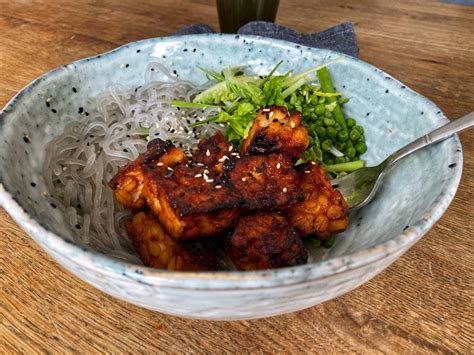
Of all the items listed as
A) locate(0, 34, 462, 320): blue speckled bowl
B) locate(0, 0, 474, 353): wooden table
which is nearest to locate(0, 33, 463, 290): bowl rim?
locate(0, 34, 462, 320): blue speckled bowl

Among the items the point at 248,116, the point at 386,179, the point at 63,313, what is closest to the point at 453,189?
the point at 386,179

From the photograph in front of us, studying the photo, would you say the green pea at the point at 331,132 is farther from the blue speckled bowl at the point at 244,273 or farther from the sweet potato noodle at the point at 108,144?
the sweet potato noodle at the point at 108,144

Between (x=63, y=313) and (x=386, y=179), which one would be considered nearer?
(x=63, y=313)

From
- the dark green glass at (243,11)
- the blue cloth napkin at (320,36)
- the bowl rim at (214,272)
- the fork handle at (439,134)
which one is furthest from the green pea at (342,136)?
the dark green glass at (243,11)

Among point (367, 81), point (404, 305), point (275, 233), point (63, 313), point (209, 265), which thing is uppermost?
point (367, 81)

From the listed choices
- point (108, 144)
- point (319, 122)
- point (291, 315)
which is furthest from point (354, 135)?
point (108, 144)

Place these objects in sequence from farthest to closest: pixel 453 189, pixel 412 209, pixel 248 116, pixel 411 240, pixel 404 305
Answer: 1. pixel 248 116
2. pixel 404 305
3. pixel 412 209
4. pixel 453 189
5. pixel 411 240

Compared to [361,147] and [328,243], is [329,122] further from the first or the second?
[328,243]

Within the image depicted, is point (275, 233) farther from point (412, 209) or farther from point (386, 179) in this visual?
point (386, 179)
